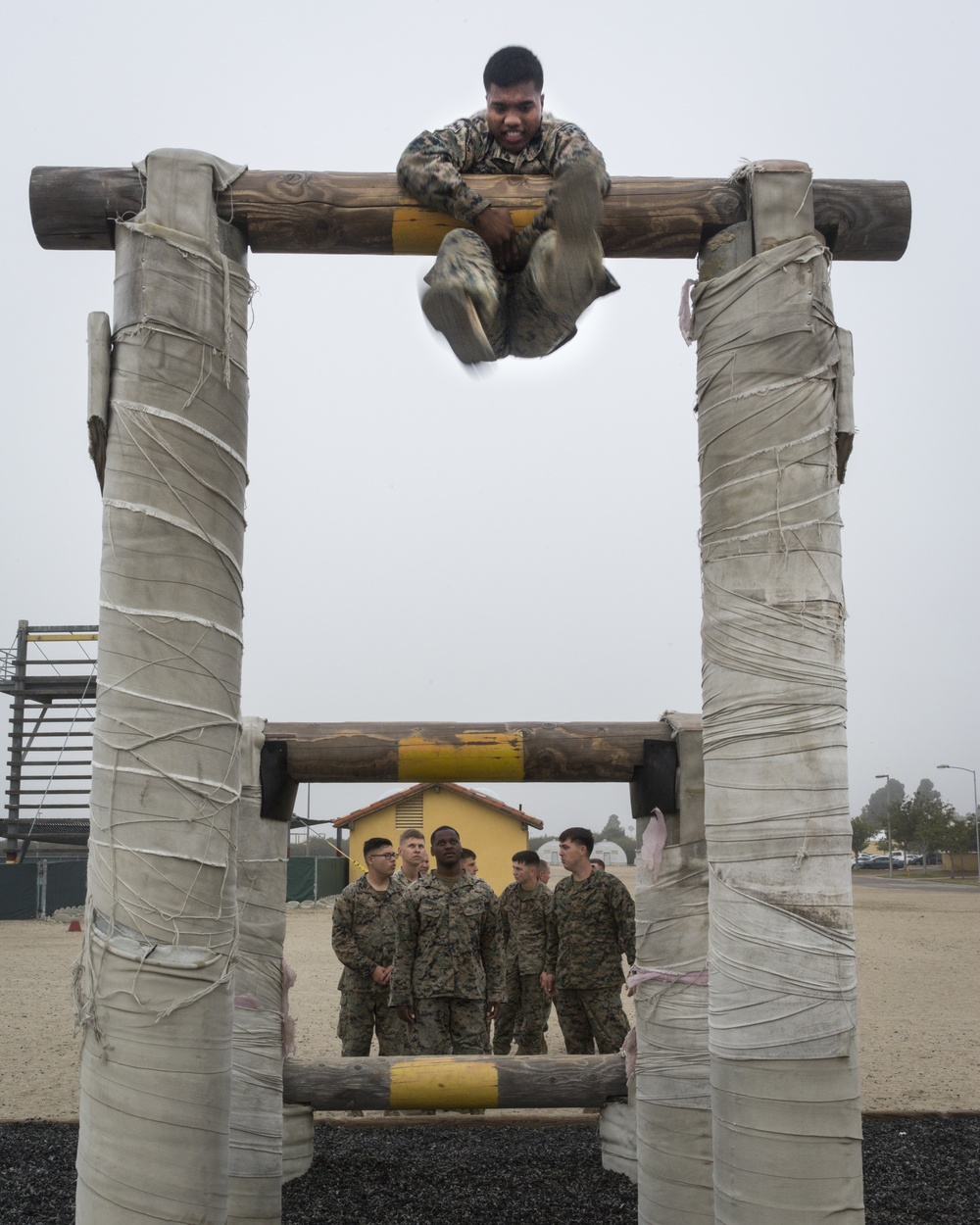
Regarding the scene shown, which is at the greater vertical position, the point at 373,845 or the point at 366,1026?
the point at 373,845

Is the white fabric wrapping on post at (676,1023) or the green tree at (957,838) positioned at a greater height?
the white fabric wrapping on post at (676,1023)

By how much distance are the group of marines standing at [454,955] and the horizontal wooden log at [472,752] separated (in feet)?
9.02

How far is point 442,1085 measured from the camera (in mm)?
4484

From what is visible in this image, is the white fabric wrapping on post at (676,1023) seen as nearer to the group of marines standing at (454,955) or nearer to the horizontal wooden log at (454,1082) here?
the horizontal wooden log at (454,1082)

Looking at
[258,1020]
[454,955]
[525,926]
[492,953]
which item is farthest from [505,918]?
[258,1020]

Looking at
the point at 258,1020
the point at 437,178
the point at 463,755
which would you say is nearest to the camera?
the point at 437,178

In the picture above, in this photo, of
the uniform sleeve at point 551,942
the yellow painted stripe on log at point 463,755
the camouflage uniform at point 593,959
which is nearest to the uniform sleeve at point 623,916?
the camouflage uniform at point 593,959

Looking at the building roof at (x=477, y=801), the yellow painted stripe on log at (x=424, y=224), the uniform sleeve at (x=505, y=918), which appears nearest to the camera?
the yellow painted stripe on log at (x=424, y=224)

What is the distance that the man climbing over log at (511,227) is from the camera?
3.01m

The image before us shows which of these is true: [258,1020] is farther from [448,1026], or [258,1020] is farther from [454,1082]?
[448,1026]

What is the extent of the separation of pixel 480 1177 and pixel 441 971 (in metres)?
1.65

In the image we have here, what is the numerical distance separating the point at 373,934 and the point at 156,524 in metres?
4.58

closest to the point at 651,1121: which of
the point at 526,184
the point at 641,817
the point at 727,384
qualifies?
the point at 641,817

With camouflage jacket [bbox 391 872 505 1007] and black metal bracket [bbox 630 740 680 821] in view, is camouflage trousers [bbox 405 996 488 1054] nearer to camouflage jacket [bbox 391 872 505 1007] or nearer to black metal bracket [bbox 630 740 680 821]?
camouflage jacket [bbox 391 872 505 1007]
